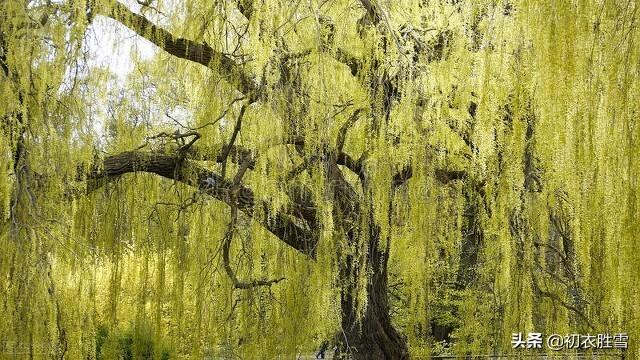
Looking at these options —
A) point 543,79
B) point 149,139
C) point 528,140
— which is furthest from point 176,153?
point 543,79

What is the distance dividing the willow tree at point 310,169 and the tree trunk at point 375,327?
0.02m

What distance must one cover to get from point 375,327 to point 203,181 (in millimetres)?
1343

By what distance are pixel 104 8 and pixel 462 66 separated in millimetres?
1979

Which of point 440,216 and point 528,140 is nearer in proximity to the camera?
point 528,140

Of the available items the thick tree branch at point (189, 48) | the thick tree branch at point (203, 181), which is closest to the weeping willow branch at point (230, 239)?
the thick tree branch at point (203, 181)

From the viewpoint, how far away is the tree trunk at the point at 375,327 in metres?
4.91

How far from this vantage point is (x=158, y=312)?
18.0 feet

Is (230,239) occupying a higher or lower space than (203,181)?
lower

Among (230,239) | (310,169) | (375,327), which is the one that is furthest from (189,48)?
(375,327)

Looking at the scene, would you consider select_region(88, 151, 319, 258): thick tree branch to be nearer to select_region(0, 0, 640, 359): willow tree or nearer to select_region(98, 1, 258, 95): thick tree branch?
select_region(0, 0, 640, 359): willow tree

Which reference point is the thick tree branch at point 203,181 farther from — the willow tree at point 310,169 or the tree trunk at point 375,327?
the tree trunk at point 375,327

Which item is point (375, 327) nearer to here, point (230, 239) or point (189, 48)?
point (230, 239)

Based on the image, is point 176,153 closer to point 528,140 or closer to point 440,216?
point 440,216

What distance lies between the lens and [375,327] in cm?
507
